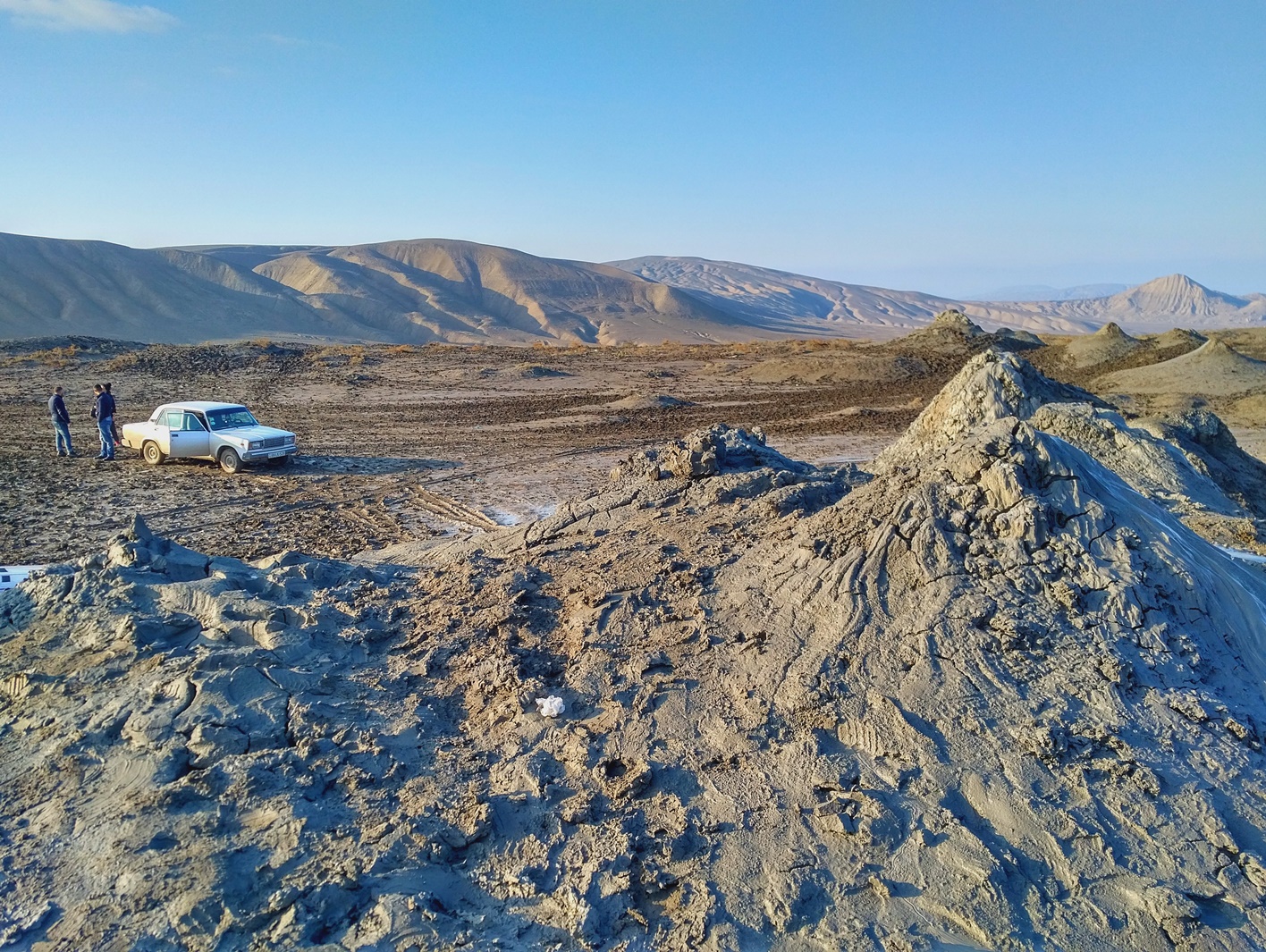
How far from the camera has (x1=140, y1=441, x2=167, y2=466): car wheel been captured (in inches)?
595

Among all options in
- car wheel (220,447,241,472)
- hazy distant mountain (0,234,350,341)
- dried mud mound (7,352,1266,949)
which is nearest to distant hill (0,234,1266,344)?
hazy distant mountain (0,234,350,341)

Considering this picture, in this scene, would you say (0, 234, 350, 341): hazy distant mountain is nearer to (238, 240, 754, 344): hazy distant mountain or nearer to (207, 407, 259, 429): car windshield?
(238, 240, 754, 344): hazy distant mountain

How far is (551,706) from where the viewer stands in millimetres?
4871

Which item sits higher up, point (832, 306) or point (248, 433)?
point (832, 306)

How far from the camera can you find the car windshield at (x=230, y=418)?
1520cm

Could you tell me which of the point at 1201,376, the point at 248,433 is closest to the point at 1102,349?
the point at 1201,376

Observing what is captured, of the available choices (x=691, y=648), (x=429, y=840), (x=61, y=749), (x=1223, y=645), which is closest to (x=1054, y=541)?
(x=1223, y=645)

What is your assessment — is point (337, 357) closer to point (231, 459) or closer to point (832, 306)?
point (231, 459)

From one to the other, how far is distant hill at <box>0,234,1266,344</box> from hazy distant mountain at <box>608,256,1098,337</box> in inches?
58.7

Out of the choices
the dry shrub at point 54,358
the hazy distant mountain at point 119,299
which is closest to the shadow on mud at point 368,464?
the dry shrub at point 54,358

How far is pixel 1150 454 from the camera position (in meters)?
10.3

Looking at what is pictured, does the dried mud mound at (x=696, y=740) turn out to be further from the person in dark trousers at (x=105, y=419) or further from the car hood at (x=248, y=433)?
the person in dark trousers at (x=105, y=419)

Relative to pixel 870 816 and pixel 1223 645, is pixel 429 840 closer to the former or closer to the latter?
pixel 870 816

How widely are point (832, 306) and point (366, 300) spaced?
4590 inches
